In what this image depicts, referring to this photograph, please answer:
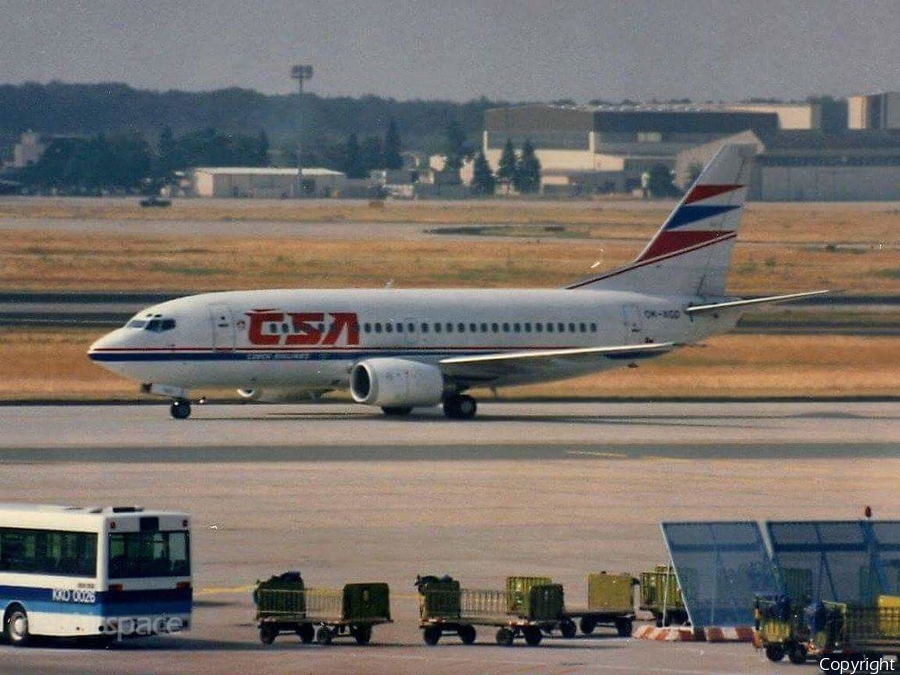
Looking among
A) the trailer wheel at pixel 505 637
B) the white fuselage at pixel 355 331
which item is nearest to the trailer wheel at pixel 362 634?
the trailer wheel at pixel 505 637

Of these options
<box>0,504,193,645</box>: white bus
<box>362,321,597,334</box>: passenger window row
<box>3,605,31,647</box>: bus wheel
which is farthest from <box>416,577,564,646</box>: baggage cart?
<box>362,321,597,334</box>: passenger window row

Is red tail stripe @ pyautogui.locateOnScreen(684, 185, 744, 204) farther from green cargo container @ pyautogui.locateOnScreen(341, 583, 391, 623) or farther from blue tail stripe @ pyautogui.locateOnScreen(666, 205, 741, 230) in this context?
green cargo container @ pyautogui.locateOnScreen(341, 583, 391, 623)

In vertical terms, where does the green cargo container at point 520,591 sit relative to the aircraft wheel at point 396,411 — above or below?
below

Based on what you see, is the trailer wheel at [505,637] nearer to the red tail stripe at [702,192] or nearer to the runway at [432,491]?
the runway at [432,491]

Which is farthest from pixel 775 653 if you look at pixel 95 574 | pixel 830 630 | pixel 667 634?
pixel 95 574

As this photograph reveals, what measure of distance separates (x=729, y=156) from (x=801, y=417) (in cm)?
1255

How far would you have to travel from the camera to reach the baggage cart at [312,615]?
32969mm

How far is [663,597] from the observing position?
34.8 m

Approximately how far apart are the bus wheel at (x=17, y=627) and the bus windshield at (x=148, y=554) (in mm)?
1944

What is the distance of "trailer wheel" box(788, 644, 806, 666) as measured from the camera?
30.4 m

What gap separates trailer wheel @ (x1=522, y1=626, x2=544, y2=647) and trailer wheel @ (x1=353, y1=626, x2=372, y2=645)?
8.57 feet

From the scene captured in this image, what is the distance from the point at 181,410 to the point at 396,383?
25.3 ft

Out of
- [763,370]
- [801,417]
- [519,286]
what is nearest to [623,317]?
[801,417]

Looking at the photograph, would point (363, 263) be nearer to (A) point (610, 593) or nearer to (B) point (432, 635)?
(A) point (610, 593)
